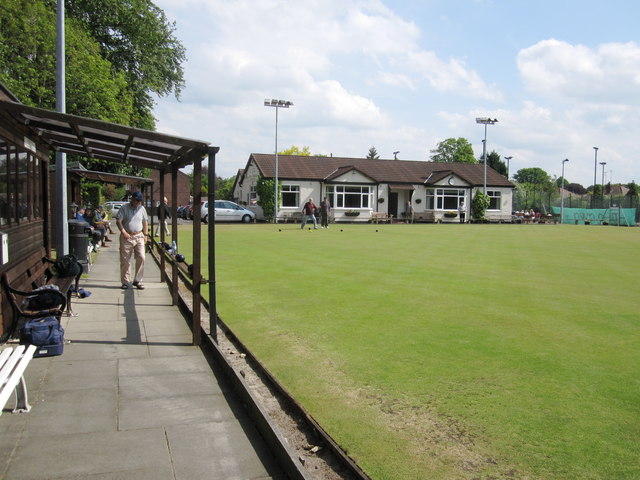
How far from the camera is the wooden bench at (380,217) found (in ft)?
143

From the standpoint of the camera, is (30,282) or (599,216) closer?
(30,282)

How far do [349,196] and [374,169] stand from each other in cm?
500

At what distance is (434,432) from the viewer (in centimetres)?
398

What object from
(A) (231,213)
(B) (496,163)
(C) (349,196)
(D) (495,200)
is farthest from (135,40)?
(B) (496,163)

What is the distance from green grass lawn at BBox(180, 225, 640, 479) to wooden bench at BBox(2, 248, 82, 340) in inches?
86.1

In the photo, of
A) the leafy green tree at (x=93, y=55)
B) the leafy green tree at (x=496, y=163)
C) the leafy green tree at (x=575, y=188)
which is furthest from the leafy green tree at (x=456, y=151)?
the leafy green tree at (x=575, y=188)

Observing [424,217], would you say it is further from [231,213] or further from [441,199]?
→ [231,213]

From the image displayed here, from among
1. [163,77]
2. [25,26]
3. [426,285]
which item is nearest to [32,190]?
[426,285]

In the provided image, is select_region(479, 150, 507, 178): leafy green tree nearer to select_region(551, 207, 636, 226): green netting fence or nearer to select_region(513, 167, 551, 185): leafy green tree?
select_region(551, 207, 636, 226): green netting fence

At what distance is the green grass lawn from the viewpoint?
3.70 meters

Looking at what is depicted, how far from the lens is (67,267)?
820cm

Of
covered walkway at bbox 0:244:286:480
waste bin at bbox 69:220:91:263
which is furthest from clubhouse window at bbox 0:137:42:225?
waste bin at bbox 69:220:91:263

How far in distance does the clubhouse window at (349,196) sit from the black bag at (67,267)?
3680 centimetres

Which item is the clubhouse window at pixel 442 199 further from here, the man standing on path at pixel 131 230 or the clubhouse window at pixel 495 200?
the man standing on path at pixel 131 230
